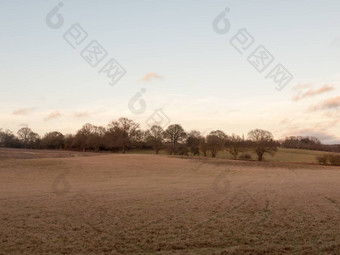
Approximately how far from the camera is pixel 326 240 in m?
11.9

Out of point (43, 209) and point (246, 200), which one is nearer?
point (43, 209)

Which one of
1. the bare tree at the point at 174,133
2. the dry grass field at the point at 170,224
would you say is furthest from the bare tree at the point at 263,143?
the dry grass field at the point at 170,224

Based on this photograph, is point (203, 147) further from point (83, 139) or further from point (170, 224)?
point (170, 224)

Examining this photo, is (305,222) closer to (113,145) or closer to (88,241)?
(88,241)

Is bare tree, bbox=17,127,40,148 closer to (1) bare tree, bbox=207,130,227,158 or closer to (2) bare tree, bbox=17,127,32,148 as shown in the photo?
(2) bare tree, bbox=17,127,32,148

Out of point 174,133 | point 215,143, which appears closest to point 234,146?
point 215,143

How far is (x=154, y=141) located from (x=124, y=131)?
845 centimetres

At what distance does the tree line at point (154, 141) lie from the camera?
260ft

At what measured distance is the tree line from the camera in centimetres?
7938

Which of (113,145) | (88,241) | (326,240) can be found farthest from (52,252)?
(113,145)

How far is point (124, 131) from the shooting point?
93.7 meters

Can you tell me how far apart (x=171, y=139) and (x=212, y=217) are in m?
79.8

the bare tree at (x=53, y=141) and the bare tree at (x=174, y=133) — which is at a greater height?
the bare tree at (x=174, y=133)

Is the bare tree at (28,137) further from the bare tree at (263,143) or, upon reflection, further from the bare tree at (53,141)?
the bare tree at (263,143)
